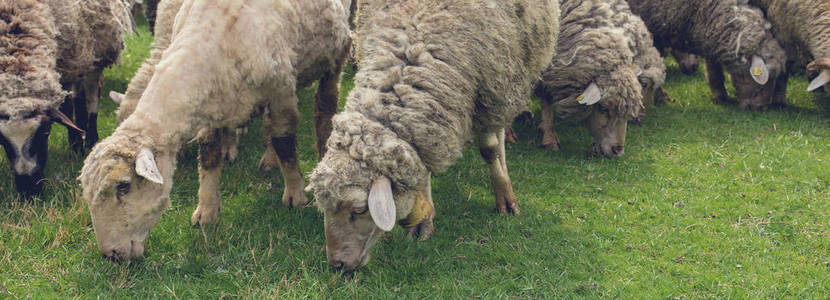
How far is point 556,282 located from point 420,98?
56.0 inches

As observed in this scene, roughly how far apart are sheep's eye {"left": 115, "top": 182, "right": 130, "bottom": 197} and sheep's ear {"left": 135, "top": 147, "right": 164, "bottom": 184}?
0.15m

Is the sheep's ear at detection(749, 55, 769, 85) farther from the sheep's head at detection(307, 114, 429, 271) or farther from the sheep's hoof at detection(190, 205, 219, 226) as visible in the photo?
the sheep's hoof at detection(190, 205, 219, 226)

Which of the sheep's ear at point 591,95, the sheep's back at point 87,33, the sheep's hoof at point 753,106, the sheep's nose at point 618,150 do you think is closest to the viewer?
the sheep's back at point 87,33

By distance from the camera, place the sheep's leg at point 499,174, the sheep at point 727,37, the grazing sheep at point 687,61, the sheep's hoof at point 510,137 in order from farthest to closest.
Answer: the grazing sheep at point 687,61 → the sheep at point 727,37 → the sheep's hoof at point 510,137 → the sheep's leg at point 499,174

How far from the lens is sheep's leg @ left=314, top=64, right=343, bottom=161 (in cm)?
553

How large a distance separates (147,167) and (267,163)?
2.23 meters

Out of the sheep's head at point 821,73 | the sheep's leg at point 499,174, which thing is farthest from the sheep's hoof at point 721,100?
the sheep's leg at point 499,174

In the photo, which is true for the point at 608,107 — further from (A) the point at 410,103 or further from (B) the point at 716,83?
(A) the point at 410,103

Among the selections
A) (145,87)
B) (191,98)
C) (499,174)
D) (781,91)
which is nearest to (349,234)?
(191,98)

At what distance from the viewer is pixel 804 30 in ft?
22.4

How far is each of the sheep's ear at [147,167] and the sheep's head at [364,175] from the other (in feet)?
2.71

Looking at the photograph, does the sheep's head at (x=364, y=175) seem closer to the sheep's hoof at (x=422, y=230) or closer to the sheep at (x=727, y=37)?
the sheep's hoof at (x=422, y=230)

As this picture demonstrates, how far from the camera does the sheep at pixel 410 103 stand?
11.8 ft

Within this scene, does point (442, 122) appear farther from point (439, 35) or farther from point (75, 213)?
point (75, 213)
